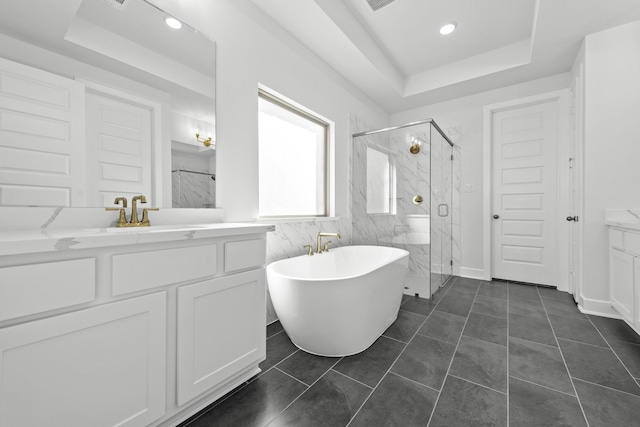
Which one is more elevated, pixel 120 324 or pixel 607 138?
pixel 607 138

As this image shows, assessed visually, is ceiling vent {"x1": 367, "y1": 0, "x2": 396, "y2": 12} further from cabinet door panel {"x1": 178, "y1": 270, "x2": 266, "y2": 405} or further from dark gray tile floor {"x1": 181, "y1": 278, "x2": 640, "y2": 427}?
dark gray tile floor {"x1": 181, "y1": 278, "x2": 640, "y2": 427}

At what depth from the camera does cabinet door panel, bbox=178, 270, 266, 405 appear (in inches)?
42.4

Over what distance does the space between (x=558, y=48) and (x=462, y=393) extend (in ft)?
10.7

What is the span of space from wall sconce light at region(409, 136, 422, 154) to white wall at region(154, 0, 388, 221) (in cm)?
137

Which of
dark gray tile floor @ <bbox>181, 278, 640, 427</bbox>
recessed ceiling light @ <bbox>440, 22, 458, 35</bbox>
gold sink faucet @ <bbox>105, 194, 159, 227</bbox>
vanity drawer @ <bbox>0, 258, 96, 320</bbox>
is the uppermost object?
recessed ceiling light @ <bbox>440, 22, 458, 35</bbox>

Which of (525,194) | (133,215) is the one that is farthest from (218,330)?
(525,194)

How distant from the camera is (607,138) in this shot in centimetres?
229

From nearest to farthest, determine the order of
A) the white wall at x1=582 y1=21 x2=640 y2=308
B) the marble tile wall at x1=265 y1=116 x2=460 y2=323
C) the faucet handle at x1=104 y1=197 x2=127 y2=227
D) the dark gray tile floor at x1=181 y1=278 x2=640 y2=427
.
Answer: the dark gray tile floor at x1=181 y1=278 x2=640 y2=427 < the faucet handle at x1=104 y1=197 x2=127 y2=227 < the white wall at x1=582 y1=21 x2=640 y2=308 < the marble tile wall at x1=265 y1=116 x2=460 y2=323

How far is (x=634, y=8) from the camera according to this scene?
2.06 m

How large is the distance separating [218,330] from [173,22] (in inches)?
71.1

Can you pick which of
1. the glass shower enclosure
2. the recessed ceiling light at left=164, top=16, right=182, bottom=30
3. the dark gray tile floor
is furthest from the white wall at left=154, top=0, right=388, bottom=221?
the glass shower enclosure

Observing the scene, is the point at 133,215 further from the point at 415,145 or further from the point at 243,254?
the point at 415,145

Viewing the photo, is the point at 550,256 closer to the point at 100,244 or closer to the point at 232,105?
the point at 232,105

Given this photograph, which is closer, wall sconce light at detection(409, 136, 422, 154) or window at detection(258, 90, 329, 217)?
window at detection(258, 90, 329, 217)
